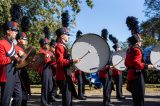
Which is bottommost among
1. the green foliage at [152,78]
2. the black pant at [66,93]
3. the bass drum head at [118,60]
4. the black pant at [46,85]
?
the black pant at [66,93]

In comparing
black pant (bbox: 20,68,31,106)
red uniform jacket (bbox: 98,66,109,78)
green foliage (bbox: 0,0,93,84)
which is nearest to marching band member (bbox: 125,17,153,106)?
black pant (bbox: 20,68,31,106)

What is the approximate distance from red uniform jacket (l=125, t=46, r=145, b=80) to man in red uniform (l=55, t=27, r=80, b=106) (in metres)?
1.21

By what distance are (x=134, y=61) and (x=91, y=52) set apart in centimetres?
83

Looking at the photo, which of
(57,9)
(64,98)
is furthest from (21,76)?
(57,9)

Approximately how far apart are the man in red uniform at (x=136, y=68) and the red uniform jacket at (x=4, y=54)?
2.29 meters

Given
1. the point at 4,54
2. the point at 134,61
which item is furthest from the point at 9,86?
the point at 134,61

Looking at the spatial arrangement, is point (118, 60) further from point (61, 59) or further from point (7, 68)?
point (7, 68)

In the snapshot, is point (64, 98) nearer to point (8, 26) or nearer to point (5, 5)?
point (8, 26)

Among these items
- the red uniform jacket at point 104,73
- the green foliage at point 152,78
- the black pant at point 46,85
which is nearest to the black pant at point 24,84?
the black pant at point 46,85

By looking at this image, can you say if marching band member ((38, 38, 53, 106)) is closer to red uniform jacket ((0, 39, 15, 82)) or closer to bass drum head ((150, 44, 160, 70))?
bass drum head ((150, 44, 160, 70))

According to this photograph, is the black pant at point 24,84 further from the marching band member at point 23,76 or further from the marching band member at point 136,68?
the marching band member at point 136,68

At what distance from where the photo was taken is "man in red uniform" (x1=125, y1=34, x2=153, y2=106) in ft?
26.8

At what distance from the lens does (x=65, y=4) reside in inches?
864

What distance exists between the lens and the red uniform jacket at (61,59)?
7773mm
